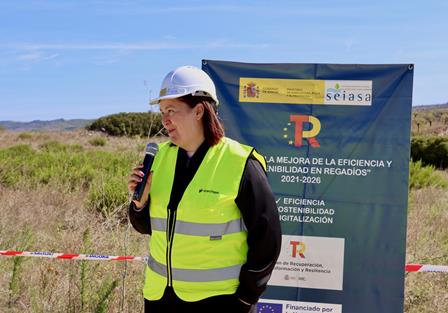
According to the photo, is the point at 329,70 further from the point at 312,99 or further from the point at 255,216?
the point at 255,216

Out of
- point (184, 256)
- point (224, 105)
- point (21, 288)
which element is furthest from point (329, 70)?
point (21, 288)

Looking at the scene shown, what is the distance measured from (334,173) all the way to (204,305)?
1787mm

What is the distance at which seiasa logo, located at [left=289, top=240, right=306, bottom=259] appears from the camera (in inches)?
167

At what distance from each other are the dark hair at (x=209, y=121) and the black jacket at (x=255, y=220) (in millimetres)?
55

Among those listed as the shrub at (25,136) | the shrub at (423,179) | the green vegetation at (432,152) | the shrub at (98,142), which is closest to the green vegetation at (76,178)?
the shrub at (423,179)

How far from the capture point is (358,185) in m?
4.18

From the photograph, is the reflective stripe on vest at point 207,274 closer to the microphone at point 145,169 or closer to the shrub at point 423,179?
the microphone at point 145,169

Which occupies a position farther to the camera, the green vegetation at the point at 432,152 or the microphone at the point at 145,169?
the green vegetation at the point at 432,152

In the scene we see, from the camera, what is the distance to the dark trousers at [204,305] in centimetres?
280

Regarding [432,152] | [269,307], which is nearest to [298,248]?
[269,307]

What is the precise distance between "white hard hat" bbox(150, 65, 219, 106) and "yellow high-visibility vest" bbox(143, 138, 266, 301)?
0.30 m

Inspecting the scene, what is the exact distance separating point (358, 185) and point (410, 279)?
206 cm

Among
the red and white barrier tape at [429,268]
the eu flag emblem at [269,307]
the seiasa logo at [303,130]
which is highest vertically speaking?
the seiasa logo at [303,130]

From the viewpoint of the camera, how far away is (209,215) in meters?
2.76
